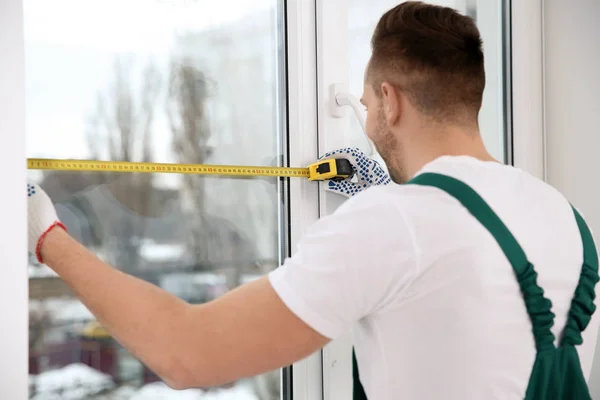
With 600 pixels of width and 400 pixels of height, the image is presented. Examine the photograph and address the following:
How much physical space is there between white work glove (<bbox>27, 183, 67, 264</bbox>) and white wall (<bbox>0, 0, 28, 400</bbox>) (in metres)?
0.13

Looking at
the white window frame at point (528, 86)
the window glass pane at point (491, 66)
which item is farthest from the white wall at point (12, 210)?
the white window frame at point (528, 86)

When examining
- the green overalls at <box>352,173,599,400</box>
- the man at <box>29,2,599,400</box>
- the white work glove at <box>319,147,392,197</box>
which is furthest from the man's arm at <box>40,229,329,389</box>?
the white work glove at <box>319,147,392,197</box>

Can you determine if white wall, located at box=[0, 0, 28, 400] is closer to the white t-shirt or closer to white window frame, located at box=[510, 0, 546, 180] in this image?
the white t-shirt

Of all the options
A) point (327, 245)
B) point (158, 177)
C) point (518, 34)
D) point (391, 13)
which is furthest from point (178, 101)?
point (518, 34)

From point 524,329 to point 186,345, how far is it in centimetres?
48

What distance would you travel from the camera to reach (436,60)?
1024 millimetres

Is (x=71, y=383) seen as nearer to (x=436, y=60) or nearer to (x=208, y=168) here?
(x=208, y=168)

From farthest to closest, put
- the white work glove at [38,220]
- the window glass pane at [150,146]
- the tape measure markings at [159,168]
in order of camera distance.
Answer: the window glass pane at [150,146]
the tape measure markings at [159,168]
the white work glove at [38,220]

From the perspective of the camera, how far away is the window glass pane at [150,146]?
124 cm

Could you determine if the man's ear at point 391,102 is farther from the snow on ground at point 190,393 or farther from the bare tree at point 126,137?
the snow on ground at point 190,393

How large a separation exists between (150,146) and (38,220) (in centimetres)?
40

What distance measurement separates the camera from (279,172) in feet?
4.63

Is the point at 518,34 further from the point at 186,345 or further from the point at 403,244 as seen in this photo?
the point at 186,345

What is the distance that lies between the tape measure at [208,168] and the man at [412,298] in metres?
0.15
